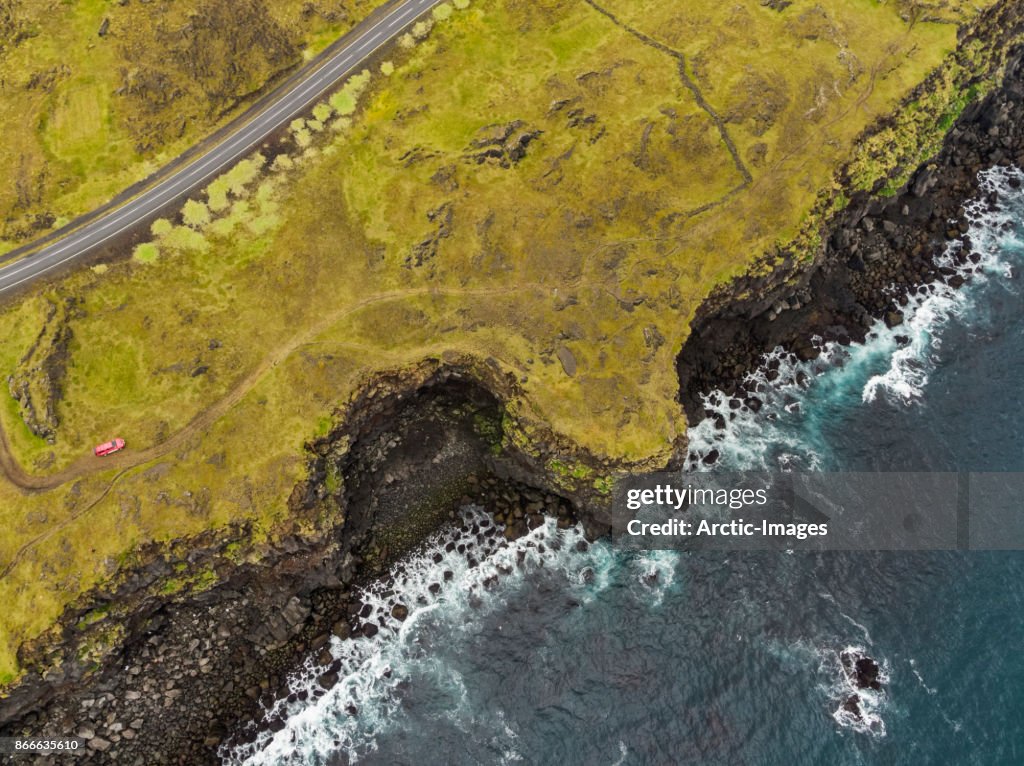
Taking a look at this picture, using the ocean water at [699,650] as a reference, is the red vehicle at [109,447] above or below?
above

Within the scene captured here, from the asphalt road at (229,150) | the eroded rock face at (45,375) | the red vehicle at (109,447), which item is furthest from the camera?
the asphalt road at (229,150)

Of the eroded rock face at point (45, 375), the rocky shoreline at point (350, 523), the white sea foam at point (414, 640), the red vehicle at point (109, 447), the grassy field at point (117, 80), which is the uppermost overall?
the grassy field at point (117, 80)

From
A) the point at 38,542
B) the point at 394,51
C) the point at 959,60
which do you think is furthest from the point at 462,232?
the point at 959,60

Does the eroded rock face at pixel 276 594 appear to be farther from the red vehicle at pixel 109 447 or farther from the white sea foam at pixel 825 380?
the white sea foam at pixel 825 380

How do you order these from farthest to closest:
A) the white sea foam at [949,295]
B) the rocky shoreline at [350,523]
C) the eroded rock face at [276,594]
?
the white sea foam at [949,295] → the rocky shoreline at [350,523] → the eroded rock face at [276,594]

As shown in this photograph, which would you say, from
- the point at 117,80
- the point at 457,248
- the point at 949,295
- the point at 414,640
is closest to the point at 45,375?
the point at 117,80

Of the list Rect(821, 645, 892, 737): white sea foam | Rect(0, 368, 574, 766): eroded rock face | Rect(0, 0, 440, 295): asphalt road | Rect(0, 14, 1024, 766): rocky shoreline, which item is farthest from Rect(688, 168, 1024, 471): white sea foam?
Rect(0, 0, 440, 295): asphalt road

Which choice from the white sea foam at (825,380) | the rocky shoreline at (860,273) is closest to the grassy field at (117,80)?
the rocky shoreline at (860,273)

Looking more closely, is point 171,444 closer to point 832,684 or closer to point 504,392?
point 504,392
